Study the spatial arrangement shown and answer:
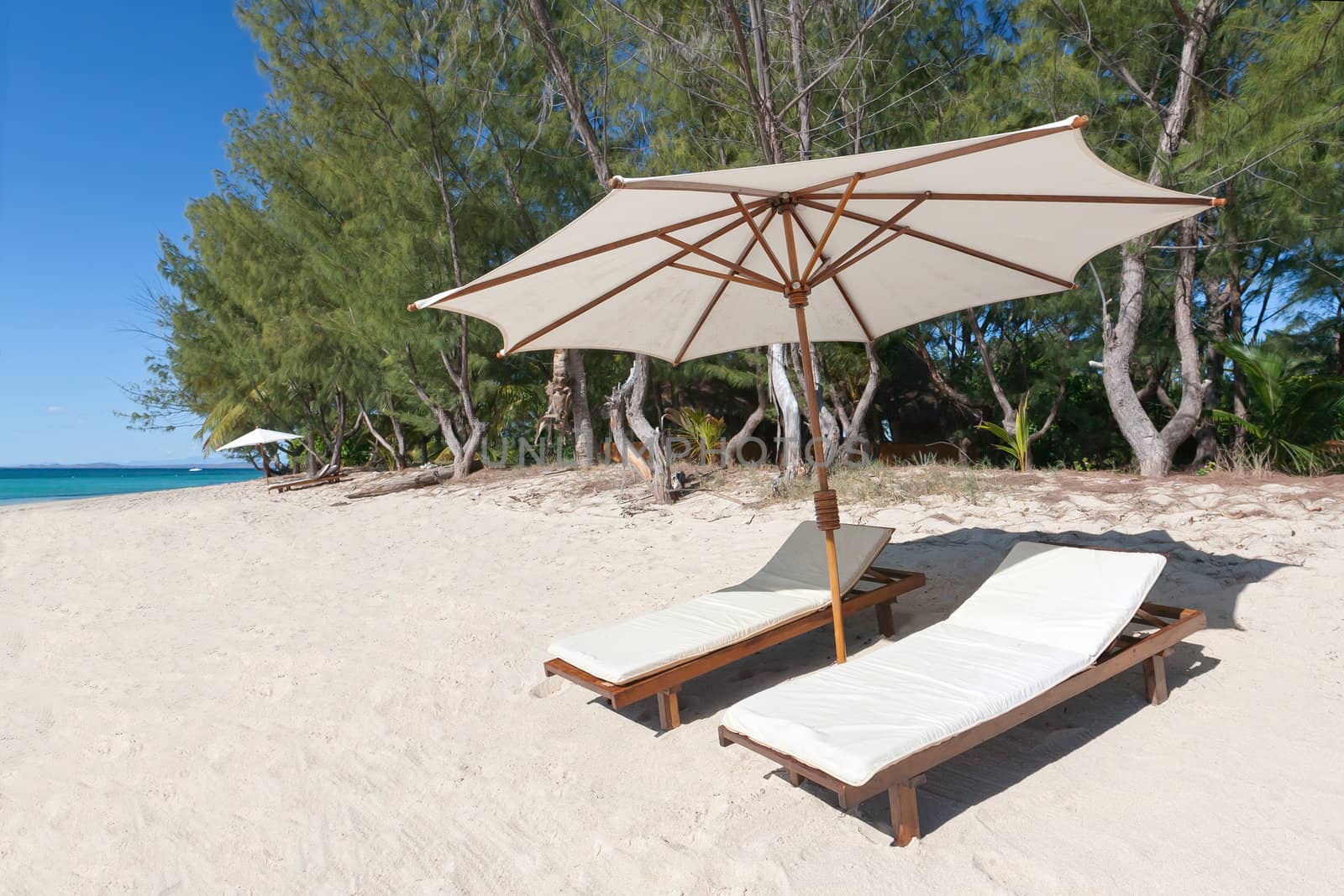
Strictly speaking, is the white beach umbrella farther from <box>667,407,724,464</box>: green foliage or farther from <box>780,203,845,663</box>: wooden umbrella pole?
<box>667,407,724,464</box>: green foliage

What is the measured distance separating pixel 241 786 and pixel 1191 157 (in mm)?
7670

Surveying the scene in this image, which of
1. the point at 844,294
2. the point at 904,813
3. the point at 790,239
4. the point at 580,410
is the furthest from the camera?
the point at 580,410

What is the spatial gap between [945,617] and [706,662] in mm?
1707

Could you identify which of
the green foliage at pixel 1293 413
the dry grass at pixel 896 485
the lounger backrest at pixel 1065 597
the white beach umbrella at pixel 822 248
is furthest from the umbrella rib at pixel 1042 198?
the green foliage at pixel 1293 413

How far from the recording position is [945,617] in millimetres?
4117

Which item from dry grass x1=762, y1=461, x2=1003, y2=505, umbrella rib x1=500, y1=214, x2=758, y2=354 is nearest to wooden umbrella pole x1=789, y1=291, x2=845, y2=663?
umbrella rib x1=500, y1=214, x2=758, y2=354

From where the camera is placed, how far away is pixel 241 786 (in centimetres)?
284

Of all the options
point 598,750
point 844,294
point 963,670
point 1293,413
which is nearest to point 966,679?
point 963,670

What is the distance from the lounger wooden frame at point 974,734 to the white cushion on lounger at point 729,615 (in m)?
0.60

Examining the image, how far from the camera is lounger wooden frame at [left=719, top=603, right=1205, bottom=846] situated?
2123 millimetres

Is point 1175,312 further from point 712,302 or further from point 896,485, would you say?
point 712,302

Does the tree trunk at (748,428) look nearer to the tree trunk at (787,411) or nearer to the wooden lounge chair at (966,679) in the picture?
the tree trunk at (787,411)

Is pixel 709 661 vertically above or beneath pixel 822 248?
beneath

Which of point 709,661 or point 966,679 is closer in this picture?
point 966,679
